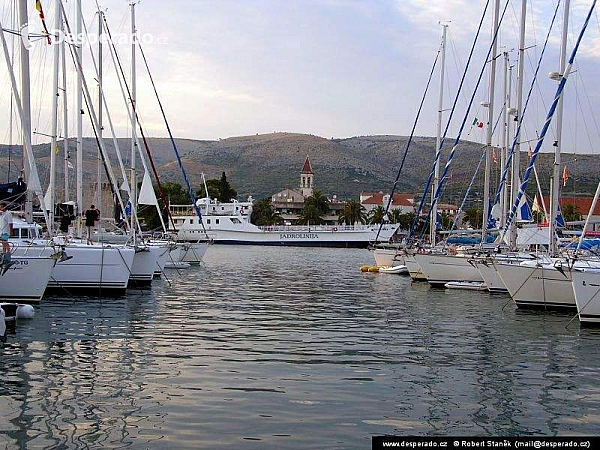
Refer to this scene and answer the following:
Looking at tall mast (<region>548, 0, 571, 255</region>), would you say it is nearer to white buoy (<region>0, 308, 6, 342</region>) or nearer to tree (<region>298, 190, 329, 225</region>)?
white buoy (<region>0, 308, 6, 342</region>)

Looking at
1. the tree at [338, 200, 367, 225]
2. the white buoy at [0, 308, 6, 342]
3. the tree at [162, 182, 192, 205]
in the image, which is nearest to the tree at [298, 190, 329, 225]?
the tree at [338, 200, 367, 225]

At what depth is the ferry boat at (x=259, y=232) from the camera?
101 metres

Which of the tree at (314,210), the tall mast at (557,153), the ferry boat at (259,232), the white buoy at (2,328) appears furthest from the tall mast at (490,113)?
the tree at (314,210)

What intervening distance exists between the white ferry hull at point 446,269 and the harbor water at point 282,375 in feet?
30.1

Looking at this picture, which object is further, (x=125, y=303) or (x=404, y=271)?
(x=404, y=271)

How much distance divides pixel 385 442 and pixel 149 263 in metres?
22.1

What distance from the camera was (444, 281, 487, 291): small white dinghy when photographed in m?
31.0

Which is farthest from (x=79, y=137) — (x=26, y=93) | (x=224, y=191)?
(x=224, y=191)

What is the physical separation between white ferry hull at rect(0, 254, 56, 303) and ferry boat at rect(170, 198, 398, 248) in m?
79.0

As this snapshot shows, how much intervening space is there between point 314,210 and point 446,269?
329 feet

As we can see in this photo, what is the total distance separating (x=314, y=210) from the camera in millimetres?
133375

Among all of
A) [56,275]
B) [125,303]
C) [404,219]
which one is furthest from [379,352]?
[404,219]

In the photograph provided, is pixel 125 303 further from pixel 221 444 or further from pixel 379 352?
pixel 221 444

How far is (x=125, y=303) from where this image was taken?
23.7 metres
